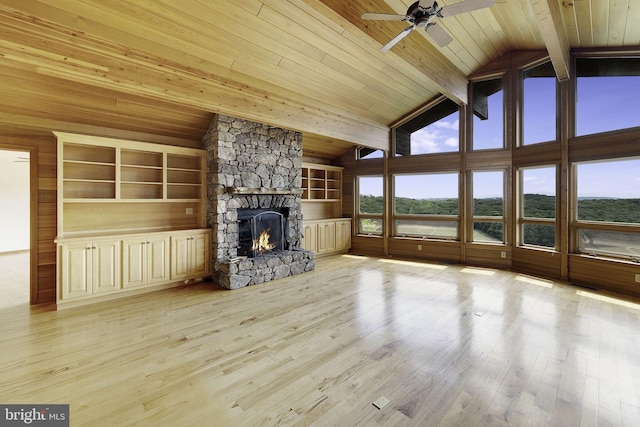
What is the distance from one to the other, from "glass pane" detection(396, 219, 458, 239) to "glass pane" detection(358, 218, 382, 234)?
0.52 meters

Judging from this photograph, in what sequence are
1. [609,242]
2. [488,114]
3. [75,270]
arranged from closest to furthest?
1. [75,270]
2. [609,242]
3. [488,114]

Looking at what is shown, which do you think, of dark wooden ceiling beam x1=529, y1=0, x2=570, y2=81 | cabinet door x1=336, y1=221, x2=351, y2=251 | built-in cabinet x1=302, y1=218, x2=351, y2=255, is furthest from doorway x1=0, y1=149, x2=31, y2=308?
dark wooden ceiling beam x1=529, y1=0, x2=570, y2=81

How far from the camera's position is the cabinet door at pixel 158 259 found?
431 centimetres

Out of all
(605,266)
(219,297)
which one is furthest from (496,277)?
(219,297)

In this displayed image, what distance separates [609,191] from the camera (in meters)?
4.48

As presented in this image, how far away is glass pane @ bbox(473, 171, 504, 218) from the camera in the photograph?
5910 mm

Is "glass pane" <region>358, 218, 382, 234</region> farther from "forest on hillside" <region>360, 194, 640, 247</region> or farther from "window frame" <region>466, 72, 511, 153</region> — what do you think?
"window frame" <region>466, 72, 511, 153</region>

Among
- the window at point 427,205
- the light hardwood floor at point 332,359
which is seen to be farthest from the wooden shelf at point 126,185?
the window at point 427,205

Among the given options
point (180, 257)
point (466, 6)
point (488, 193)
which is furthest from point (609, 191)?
point (180, 257)

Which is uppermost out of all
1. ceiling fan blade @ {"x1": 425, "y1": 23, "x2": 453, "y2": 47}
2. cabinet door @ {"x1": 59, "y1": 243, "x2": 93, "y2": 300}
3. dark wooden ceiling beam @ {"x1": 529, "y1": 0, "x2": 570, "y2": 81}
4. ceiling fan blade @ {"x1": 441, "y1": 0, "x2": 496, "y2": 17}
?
A: dark wooden ceiling beam @ {"x1": 529, "y1": 0, "x2": 570, "y2": 81}

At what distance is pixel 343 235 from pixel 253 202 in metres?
3.15

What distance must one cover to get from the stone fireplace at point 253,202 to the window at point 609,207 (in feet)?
15.9

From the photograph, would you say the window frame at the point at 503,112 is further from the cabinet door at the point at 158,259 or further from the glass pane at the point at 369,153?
the cabinet door at the point at 158,259

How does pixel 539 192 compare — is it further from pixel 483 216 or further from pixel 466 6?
pixel 466 6
